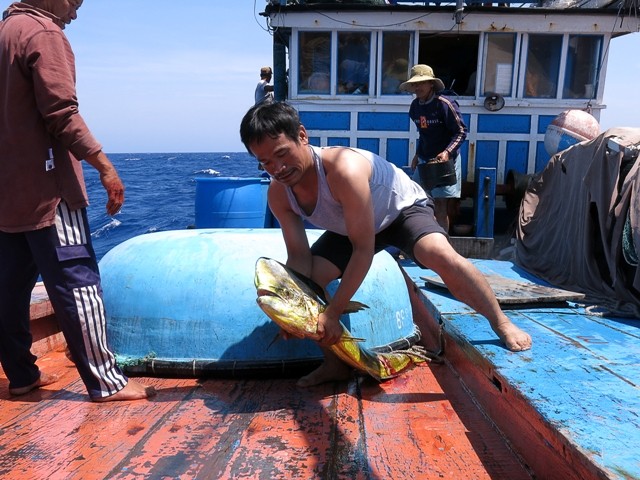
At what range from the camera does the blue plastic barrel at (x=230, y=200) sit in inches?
241

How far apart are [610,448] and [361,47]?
6.23m

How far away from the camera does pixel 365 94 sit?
7.00 metres

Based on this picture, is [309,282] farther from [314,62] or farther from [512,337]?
[314,62]

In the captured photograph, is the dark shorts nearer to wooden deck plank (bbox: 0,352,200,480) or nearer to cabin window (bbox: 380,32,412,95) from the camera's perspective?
wooden deck plank (bbox: 0,352,200,480)

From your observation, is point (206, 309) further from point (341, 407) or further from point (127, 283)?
point (341, 407)

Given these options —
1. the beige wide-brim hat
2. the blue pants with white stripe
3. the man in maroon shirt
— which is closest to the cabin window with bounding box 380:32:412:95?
the beige wide-brim hat

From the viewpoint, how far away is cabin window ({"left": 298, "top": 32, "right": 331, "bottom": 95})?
6883 mm

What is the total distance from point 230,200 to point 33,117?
3.86 metres

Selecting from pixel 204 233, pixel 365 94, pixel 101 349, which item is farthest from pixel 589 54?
pixel 101 349

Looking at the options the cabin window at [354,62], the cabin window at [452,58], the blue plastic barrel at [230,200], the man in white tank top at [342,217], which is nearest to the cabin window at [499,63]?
the cabin window at [452,58]

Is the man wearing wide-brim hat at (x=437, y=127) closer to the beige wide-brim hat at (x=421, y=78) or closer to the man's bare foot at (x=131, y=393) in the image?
the beige wide-brim hat at (x=421, y=78)

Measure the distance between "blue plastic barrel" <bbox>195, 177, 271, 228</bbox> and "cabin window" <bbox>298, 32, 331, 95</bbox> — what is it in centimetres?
166

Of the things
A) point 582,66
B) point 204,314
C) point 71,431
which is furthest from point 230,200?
point 582,66

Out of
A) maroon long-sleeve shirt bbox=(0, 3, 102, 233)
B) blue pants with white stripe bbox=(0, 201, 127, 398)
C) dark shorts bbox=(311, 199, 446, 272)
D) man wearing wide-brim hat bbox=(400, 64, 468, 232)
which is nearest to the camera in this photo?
maroon long-sleeve shirt bbox=(0, 3, 102, 233)
